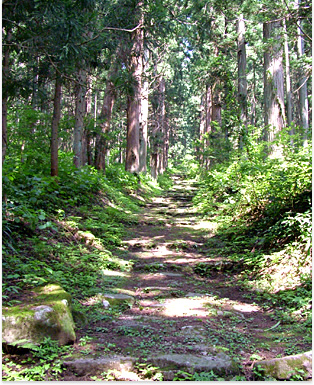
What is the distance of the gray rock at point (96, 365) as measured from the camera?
2586 millimetres

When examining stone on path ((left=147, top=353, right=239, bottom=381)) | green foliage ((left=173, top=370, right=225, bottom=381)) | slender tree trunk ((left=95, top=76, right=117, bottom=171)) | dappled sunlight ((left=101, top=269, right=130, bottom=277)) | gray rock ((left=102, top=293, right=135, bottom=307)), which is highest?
slender tree trunk ((left=95, top=76, right=117, bottom=171))

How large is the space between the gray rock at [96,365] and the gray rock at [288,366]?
3.60 ft

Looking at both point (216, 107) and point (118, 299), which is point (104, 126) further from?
point (118, 299)

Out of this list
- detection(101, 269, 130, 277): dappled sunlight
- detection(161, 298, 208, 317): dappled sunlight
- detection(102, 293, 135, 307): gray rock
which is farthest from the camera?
detection(101, 269, 130, 277): dappled sunlight

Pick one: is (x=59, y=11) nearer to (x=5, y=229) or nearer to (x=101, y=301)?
(x=5, y=229)

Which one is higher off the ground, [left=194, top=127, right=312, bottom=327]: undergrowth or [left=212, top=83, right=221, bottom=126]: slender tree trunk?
[left=212, top=83, right=221, bottom=126]: slender tree trunk

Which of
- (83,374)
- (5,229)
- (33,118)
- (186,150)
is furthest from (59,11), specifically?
(186,150)

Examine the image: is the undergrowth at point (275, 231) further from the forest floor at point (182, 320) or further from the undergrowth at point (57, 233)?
the undergrowth at point (57, 233)

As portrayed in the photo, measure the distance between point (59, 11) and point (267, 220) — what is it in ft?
18.1

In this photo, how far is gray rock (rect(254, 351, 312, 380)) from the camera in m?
2.55

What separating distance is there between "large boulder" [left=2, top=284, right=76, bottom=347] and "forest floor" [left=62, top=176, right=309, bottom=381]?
0.20 metres

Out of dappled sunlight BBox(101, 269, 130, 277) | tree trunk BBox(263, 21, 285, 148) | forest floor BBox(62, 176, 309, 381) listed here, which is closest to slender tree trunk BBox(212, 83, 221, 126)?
tree trunk BBox(263, 21, 285, 148)

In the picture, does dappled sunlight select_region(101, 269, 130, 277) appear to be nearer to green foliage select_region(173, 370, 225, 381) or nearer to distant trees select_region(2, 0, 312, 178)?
green foliage select_region(173, 370, 225, 381)

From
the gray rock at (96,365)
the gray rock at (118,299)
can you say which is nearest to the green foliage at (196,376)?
the gray rock at (96,365)
